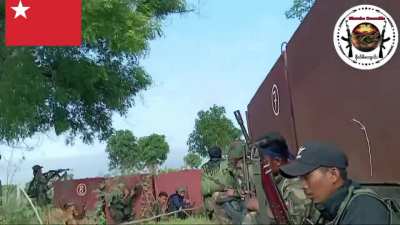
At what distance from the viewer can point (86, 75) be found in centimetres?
1444

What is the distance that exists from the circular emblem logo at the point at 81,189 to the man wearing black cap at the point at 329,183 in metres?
5.97

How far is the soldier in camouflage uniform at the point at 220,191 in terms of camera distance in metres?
4.28

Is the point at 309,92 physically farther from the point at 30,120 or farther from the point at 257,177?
the point at 30,120

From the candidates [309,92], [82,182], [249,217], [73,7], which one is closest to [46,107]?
[73,7]

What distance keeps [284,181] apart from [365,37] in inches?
58.9

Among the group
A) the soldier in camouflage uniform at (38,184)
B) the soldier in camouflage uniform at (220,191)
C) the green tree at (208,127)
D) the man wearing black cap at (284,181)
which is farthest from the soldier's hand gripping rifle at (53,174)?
the green tree at (208,127)

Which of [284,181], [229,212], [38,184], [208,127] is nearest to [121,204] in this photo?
[229,212]

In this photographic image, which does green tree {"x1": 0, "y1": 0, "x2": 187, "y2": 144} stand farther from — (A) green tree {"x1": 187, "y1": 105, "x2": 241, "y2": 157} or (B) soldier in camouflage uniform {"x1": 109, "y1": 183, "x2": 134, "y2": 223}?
(A) green tree {"x1": 187, "y1": 105, "x2": 241, "y2": 157}

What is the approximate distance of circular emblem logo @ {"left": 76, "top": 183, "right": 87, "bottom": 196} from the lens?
8.28 metres

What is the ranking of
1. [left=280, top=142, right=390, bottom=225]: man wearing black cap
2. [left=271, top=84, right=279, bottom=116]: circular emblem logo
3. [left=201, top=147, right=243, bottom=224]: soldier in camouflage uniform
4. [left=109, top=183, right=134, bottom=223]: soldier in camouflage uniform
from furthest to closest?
[left=271, top=84, right=279, bottom=116]: circular emblem logo, [left=109, top=183, right=134, bottom=223]: soldier in camouflage uniform, [left=201, top=147, right=243, bottom=224]: soldier in camouflage uniform, [left=280, top=142, right=390, bottom=225]: man wearing black cap

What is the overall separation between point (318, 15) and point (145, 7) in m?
9.24

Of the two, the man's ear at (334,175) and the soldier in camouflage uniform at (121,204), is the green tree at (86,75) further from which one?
the man's ear at (334,175)

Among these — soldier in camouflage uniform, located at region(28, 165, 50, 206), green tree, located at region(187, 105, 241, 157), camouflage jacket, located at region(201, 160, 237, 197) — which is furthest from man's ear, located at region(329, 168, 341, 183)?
green tree, located at region(187, 105, 241, 157)

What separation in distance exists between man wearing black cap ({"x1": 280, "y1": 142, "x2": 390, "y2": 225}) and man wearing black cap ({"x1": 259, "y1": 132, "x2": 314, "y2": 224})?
1100mm
